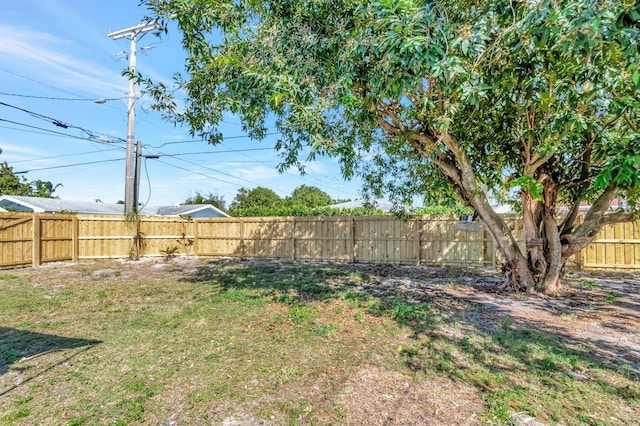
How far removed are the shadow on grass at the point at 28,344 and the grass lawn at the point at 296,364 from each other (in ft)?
0.07

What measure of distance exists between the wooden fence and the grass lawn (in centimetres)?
407

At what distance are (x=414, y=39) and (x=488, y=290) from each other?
510 centimetres

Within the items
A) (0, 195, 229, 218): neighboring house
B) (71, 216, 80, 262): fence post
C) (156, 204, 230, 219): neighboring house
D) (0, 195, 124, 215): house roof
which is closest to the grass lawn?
(71, 216, 80, 262): fence post

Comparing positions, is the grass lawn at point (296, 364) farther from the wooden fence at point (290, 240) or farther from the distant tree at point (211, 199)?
the distant tree at point (211, 199)

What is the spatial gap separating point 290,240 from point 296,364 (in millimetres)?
8456

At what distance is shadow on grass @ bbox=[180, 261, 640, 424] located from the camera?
7.47 ft

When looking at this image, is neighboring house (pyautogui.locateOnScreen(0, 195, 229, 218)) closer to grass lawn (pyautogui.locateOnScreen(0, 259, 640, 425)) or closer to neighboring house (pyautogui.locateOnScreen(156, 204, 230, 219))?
neighboring house (pyautogui.locateOnScreen(156, 204, 230, 219))

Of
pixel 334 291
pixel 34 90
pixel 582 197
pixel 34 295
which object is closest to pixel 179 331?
pixel 334 291

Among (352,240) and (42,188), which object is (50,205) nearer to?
(42,188)

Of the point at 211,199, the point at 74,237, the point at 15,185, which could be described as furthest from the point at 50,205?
the point at 211,199

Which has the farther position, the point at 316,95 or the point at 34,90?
the point at 34,90

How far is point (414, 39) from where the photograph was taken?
8.77 feet

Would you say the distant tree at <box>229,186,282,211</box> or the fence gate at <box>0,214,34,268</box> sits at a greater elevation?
the distant tree at <box>229,186,282,211</box>

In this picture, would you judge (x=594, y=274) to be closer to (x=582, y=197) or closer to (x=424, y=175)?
(x=582, y=197)
